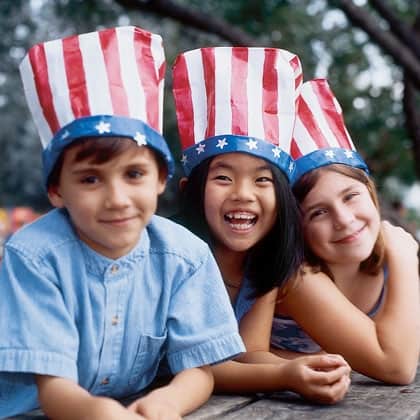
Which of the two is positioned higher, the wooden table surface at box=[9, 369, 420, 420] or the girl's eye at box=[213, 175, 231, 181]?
the girl's eye at box=[213, 175, 231, 181]

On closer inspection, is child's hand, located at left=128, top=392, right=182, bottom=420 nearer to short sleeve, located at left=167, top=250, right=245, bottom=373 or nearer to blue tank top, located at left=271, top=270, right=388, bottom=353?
short sleeve, located at left=167, top=250, right=245, bottom=373

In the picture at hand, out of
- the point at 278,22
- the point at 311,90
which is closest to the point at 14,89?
the point at 278,22

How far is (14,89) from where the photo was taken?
23.8 metres

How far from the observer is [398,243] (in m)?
2.28

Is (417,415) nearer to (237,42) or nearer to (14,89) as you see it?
(237,42)

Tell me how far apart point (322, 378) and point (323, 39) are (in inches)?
373

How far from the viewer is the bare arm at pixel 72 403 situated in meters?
1.42

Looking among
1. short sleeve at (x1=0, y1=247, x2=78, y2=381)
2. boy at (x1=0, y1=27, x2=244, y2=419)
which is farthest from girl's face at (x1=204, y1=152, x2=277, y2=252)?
short sleeve at (x1=0, y1=247, x2=78, y2=381)

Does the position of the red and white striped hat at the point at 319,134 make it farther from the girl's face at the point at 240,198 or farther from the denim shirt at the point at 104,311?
the denim shirt at the point at 104,311

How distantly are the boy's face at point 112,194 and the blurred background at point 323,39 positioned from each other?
177cm

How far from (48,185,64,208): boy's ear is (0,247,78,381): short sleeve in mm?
151

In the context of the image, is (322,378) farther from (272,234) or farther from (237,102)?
(237,102)

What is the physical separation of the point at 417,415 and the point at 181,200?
2.97ft

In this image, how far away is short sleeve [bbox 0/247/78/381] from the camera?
59.4 inches
